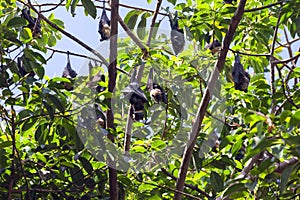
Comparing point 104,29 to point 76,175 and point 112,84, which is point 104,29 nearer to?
point 112,84

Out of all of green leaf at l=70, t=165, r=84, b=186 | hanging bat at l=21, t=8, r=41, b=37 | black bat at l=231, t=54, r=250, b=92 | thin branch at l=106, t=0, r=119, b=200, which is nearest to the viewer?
thin branch at l=106, t=0, r=119, b=200

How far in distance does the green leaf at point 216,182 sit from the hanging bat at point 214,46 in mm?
748

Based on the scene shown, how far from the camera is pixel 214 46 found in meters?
3.28

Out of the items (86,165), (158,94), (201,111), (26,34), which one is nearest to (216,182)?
(201,111)

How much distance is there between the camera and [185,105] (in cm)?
313

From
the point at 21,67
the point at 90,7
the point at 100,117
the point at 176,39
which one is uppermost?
the point at 90,7

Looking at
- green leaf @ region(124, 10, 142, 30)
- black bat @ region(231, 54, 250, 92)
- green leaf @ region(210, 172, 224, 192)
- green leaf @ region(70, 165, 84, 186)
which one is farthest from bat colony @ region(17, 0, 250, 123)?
green leaf @ region(210, 172, 224, 192)

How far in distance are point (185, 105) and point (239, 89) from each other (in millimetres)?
296

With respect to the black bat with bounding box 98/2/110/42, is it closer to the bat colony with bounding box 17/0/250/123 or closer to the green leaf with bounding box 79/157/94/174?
the bat colony with bounding box 17/0/250/123

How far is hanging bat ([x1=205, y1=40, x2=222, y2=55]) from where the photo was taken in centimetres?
325

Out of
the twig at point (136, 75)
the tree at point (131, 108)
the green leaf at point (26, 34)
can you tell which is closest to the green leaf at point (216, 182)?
the tree at point (131, 108)

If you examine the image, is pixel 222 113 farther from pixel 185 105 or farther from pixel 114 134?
pixel 114 134

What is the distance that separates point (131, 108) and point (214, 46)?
664 millimetres

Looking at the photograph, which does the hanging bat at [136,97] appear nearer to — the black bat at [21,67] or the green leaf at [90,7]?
the green leaf at [90,7]
